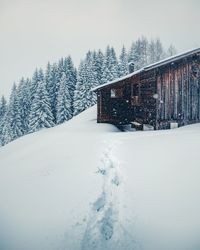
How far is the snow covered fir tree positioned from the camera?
47312mm

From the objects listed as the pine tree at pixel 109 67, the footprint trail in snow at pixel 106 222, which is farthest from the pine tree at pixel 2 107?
the footprint trail in snow at pixel 106 222

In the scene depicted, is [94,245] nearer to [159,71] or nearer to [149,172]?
[149,172]

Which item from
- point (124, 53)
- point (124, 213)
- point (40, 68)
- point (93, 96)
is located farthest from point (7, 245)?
point (124, 53)

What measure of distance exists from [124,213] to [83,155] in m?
4.52

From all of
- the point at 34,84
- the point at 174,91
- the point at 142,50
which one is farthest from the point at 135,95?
the point at 142,50

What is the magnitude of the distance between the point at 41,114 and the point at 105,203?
→ 4181cm

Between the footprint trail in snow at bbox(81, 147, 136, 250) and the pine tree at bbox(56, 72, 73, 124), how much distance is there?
41.6 meters

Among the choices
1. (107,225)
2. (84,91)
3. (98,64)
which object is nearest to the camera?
(107,225)

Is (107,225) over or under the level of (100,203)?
under

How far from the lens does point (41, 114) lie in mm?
46219

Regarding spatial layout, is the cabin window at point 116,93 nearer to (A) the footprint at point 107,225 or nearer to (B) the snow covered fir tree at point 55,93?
(B) the snow covered fir tree at point 55,93

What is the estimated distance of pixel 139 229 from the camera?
5121 millimetres

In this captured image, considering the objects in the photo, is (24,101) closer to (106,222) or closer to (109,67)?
(109,67)

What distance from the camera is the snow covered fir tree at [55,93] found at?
47.3 m
